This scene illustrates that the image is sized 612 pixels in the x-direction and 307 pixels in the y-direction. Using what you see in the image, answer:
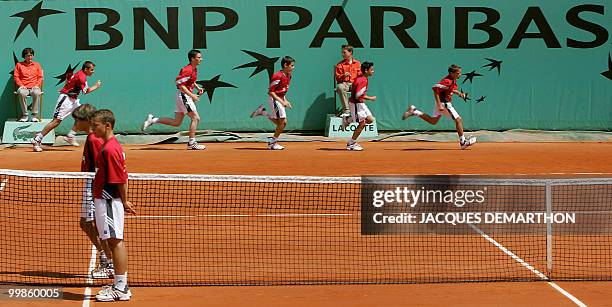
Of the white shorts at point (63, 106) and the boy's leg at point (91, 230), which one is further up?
the white shorts at point (63, 106)

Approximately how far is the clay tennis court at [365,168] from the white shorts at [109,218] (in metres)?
0.57

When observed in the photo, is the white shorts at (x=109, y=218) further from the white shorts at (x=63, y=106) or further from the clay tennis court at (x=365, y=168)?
the white shorts at (x=63, y=106)

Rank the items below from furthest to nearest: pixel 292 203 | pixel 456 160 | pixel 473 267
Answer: pixel 456 160, pixel 292 203, pixel 473 267

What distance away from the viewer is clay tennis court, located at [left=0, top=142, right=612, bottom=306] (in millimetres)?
8344

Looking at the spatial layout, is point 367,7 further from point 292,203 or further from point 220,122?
point 292,203

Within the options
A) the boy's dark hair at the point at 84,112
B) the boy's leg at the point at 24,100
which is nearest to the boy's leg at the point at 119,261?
the boy's dark hair at the point at 84,112

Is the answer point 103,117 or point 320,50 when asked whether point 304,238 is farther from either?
point 320,50

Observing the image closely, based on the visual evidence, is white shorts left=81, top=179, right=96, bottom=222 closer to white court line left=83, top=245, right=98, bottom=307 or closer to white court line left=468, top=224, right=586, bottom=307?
white court line left=83, top=245, right=98, bottom=307

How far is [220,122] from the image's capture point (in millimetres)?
23312

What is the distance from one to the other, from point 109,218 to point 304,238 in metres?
3.33

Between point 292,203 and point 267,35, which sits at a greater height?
point 267,35

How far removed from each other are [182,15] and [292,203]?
1043cm

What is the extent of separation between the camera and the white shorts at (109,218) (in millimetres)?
8312

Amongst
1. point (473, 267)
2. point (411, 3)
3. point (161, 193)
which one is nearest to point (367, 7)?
point (411, 3)
